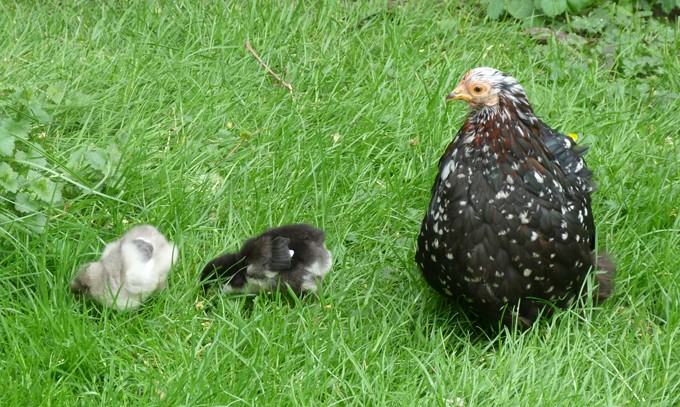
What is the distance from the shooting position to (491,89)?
3.47 m

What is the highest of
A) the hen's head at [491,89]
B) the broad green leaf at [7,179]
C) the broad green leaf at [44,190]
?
the hen's head at [491,89]

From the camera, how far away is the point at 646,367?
11.4 ft

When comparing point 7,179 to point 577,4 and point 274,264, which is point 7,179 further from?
point 577,4

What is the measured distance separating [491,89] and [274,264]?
1033 mm

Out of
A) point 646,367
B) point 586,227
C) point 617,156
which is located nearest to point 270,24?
point 617,156

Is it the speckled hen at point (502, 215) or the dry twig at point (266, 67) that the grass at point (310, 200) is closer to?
the dry twig at point (266, 67)

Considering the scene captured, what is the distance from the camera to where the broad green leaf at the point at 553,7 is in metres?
5.62

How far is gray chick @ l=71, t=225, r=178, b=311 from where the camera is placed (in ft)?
11.7

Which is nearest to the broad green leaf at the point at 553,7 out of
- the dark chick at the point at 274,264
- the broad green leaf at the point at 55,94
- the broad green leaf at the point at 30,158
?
the dark chick at the point at 274,264

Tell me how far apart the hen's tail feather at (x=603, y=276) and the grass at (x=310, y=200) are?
0.08 meters

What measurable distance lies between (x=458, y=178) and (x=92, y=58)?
232 cm

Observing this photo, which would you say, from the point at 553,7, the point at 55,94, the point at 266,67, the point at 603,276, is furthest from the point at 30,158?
the point at 553,7

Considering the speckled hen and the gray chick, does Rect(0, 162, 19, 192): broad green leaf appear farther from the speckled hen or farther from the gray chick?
the speckled hen

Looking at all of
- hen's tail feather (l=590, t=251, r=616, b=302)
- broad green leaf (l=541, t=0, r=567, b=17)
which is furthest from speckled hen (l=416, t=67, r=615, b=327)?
broad green leaf (l=541, t=0, r=567, b=17)
